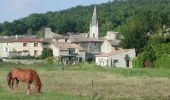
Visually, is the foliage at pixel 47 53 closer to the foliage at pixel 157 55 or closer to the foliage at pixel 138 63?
the foliage at pixel 157 55

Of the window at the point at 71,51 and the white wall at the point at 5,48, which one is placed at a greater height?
the white wall at the point at 5,48

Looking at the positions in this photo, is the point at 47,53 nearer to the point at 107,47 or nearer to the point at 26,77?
the point at 107,47

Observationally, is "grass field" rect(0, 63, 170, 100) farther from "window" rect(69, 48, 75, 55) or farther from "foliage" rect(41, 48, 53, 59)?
"foliage" rect(41, 48, 53, 59)

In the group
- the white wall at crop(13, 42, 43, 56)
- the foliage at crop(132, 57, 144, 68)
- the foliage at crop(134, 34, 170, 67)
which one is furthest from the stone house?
the white wall at crop(13, 42, 43, 56)

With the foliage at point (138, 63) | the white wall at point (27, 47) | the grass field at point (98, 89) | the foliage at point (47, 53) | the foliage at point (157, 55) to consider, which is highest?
the white wall at point (27, 47)

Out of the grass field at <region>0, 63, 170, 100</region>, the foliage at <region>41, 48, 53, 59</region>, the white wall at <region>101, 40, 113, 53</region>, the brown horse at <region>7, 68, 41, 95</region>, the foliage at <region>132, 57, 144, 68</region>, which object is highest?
the white wall at <region>101, 40, 113, 53</region>

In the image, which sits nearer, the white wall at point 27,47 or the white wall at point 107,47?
the white wall at point 107,47

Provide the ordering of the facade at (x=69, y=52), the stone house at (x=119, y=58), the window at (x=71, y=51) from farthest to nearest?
the window at (x=71, y=51)
the facade at (x=69, y=52)
the stone house at (x=119, y=58)

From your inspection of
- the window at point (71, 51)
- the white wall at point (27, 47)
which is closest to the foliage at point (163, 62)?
the window at point (71, 51)

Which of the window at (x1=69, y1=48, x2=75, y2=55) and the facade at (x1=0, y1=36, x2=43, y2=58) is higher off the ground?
the facade at (x1=0, y1=36, x2=43, y2=58)

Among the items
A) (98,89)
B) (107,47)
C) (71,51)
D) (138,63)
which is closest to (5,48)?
(71,51)

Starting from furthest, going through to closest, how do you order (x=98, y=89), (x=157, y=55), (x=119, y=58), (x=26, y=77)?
(x=119, y=58) → (x=157, y=55) → (x=98, y=89) → (x=26, y=77)

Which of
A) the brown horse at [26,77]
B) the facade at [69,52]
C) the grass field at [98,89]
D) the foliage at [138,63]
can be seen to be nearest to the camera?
the grass field at [98,89]

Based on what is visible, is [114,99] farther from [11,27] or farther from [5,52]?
[11,27]
